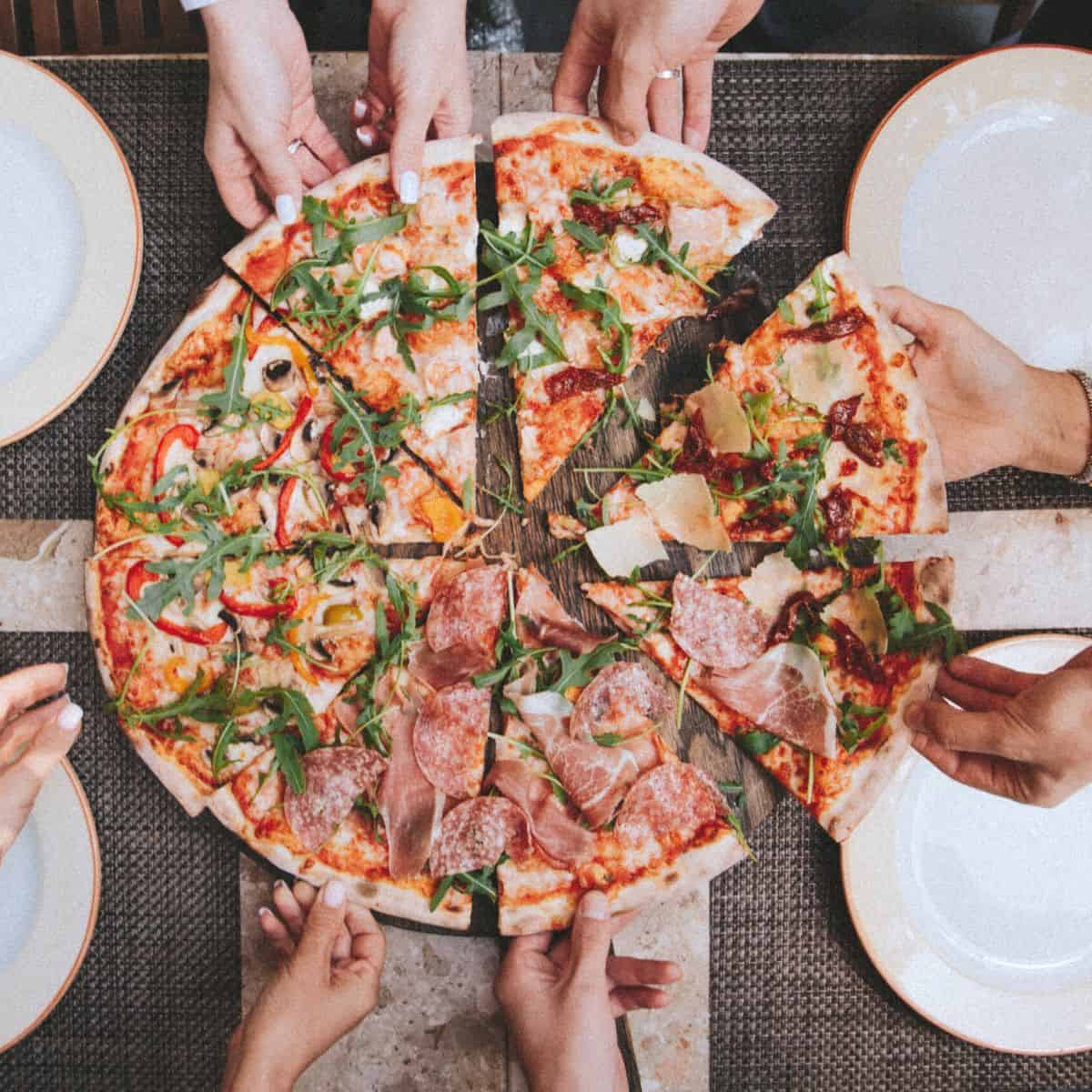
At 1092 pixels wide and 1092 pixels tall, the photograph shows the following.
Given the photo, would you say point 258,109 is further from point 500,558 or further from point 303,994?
point 303,994

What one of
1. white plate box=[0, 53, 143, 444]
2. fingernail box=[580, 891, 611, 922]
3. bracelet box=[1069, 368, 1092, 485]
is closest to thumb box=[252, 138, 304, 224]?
white plate box=[0, 53, 143, 444]

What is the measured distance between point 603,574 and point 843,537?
0.75 metres

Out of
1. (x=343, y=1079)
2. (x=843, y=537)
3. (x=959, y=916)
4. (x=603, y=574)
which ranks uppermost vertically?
(x=843, y=537)

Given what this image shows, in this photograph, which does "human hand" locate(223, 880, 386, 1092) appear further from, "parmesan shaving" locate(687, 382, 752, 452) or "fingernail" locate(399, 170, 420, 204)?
"fingernail" locate(399, 170, 420, 204)

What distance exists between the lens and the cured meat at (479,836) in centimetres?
272

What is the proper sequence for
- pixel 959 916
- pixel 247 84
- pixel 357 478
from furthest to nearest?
pixel 959 916
pixel 357 478
pixel 247 84

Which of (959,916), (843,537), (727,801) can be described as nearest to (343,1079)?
(727,801)

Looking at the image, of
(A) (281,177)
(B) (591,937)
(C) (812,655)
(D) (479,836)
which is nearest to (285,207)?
(A) (281,177)

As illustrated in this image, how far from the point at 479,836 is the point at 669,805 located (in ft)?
1.93

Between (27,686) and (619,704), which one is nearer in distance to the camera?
(27,686)

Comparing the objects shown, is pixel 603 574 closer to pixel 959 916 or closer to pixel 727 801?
pixel 727 801

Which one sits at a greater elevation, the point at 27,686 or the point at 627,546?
the point at 627,546

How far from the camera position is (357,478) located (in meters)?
2.76

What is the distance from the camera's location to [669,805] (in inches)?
110
